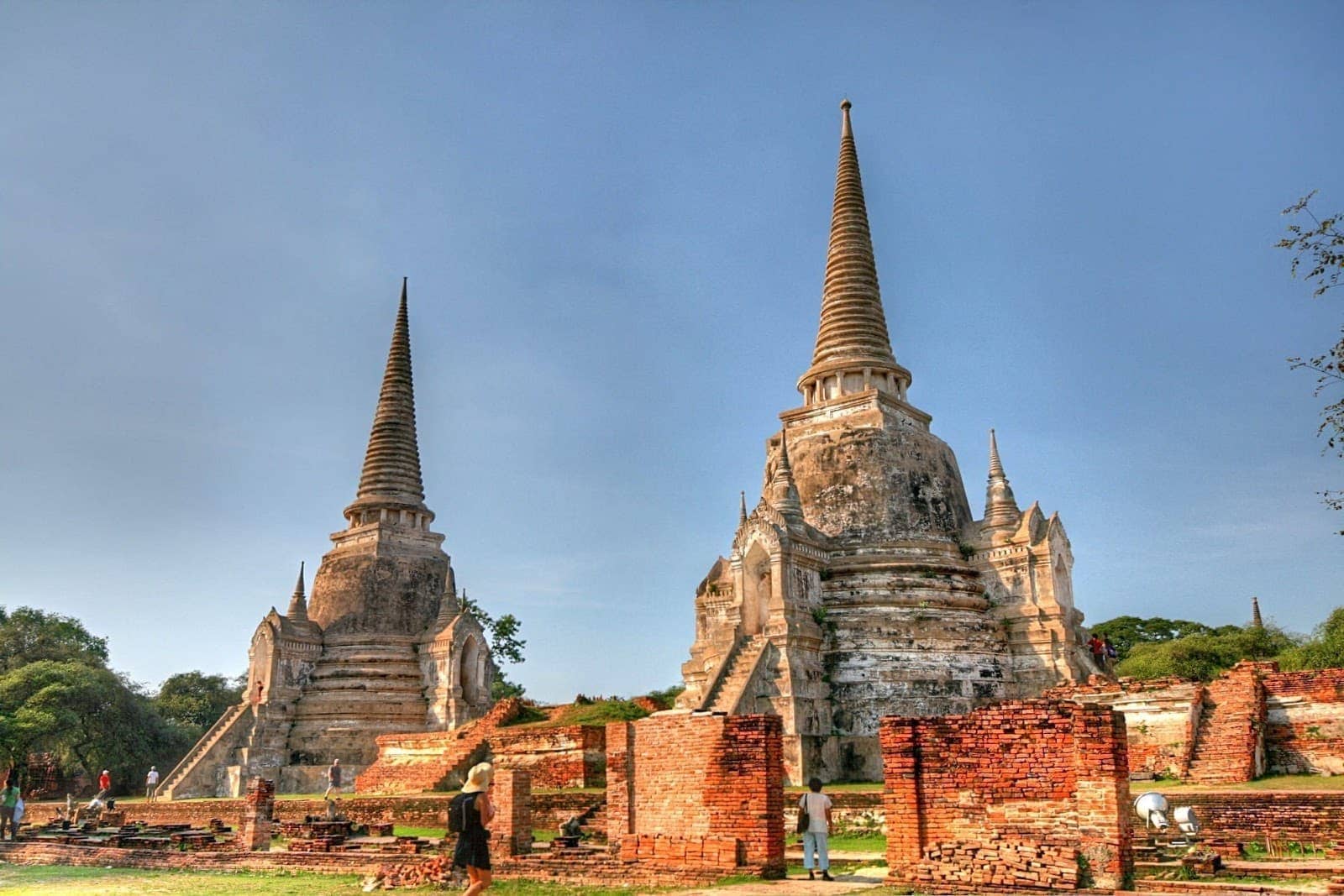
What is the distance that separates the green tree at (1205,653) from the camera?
44.2 metres

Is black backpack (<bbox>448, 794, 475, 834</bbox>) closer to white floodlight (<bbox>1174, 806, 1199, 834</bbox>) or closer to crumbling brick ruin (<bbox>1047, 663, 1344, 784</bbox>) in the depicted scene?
white floodlight (<bbox>1174, 806, 1199, 834</bbox>)

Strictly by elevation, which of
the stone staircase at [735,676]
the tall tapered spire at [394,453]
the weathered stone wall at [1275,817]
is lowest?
the weathered stone wall at [1275,817]

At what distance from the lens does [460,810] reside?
35.6 ft

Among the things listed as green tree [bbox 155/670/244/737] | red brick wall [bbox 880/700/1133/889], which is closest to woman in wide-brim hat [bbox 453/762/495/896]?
red brick wall [bbox 880/700/1133/889]

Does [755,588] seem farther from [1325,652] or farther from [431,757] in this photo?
[1325,652]

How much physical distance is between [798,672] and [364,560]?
2143 cm

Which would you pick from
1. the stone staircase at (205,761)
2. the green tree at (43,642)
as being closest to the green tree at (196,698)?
the green tree at (43,642)

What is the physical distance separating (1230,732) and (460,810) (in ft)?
53.7

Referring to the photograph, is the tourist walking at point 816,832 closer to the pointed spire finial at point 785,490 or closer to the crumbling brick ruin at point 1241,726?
the crumbling brick ruin at point 1241,726

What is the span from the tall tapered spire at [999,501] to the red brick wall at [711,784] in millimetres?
18178

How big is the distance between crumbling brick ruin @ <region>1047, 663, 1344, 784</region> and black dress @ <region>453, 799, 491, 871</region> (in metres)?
15.4

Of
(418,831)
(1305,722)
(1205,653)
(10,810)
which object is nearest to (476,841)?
(418,831)

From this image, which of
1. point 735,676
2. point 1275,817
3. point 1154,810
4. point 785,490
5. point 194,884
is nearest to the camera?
point 1154,810

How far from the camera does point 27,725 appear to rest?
40.9 metres
